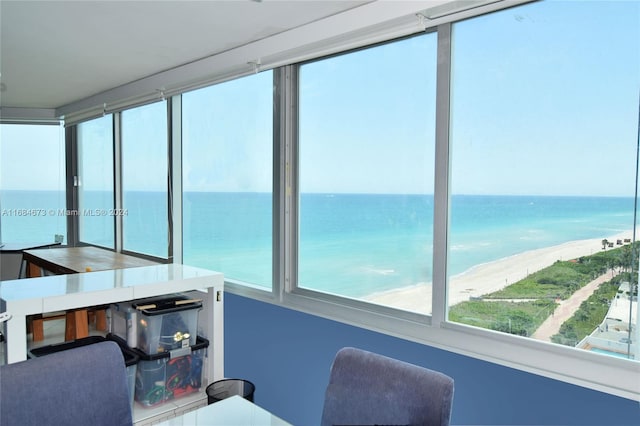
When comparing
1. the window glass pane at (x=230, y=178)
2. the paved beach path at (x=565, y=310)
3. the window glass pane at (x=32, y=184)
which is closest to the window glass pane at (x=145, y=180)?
the window glass pane at (x=230, y=178)

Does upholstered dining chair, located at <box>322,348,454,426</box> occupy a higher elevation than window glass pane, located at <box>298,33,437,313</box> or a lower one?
lower

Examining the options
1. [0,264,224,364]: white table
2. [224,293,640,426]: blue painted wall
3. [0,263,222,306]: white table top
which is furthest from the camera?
[224,293,640,426]: blue painted wall

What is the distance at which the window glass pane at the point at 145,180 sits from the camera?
12.3 feet

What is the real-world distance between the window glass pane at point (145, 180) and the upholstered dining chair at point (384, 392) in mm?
2644

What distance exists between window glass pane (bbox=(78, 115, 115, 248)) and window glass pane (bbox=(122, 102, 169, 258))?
9.7 inches

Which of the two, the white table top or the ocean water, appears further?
the ocean water

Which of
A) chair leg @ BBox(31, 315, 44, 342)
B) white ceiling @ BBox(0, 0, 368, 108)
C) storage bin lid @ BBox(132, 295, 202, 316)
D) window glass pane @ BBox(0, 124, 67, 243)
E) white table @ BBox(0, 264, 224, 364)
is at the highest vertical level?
white ceiling @ BBox(0, 0, 368, 108)

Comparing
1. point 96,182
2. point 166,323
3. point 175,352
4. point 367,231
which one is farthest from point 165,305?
point 96,182

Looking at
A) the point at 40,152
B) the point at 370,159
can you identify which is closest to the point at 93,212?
the point at 40,152

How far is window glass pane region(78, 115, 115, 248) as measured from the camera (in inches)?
173

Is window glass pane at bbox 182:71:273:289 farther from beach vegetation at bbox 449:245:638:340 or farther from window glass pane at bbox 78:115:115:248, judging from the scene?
beach vegetation at bbox 449:245:638:340

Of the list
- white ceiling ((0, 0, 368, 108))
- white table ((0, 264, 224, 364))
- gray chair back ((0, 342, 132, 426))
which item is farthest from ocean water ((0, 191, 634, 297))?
gray chair back ((0, 342, 132, 426))

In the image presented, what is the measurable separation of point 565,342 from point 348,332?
0.99m

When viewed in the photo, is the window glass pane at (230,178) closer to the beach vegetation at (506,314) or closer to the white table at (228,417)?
the beach vegetation at (506,314)
